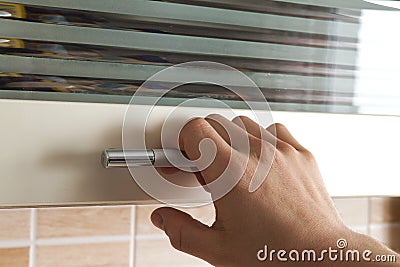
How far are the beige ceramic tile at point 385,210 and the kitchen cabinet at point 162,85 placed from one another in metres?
0.35

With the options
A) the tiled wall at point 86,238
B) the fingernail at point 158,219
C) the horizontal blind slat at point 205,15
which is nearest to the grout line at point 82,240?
the tiled wall at point 86,238

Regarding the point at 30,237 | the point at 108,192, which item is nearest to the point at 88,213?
the point at 30,237

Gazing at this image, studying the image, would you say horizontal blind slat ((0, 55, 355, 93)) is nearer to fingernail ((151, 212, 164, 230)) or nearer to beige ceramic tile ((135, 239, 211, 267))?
fingernail ((151, 212, 164, 230))

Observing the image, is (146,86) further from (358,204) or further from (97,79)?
(358,204)

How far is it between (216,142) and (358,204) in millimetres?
461

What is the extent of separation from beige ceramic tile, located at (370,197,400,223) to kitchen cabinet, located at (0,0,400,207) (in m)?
0.35

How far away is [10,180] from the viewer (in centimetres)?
36

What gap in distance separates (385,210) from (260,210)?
47 cm

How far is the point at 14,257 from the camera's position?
62cm

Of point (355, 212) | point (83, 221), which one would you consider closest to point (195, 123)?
point (83, 221)

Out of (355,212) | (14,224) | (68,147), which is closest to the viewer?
(68,147)

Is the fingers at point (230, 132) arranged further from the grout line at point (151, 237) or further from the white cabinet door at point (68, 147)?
the grout line at point (151, 237)

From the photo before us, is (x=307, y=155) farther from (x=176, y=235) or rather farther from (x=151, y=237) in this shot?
(x=151, y=237)

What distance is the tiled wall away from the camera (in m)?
0.62
